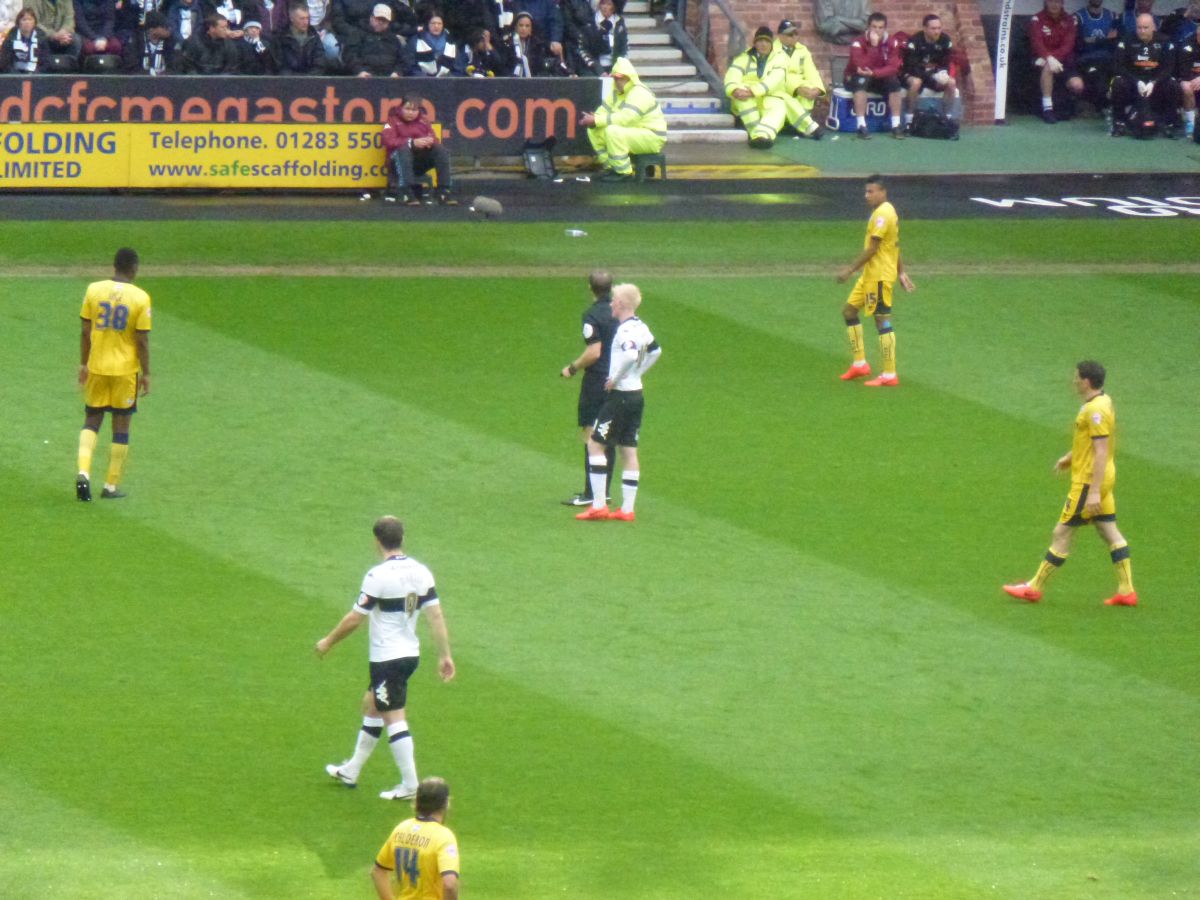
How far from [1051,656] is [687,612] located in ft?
7.89

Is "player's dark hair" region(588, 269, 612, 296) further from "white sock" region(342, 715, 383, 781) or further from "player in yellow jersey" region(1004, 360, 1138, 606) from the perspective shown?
"white sock" region(342, 715, 383, 781)

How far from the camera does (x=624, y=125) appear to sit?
2895 cm

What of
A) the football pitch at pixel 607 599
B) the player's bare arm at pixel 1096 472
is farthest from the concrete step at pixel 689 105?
the player's bare arm at pixel 1096 472

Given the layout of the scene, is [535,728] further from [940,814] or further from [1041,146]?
[1041,146]

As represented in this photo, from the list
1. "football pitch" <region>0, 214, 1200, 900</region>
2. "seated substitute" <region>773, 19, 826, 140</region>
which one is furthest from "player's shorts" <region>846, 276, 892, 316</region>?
"seated substitute" <region>773, 19, 826, 140</region>

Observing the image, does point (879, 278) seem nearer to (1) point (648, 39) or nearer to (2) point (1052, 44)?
(1) point (648, 39)

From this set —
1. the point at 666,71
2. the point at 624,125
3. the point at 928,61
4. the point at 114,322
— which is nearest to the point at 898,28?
the point at 928,61

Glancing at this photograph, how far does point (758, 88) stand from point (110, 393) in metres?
20.0

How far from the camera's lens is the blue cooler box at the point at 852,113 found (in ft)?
112

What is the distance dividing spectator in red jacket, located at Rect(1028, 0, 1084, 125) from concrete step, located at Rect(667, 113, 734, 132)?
6.62m

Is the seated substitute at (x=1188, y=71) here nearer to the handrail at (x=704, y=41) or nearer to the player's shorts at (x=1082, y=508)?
the handrail at (x=704, y=41)

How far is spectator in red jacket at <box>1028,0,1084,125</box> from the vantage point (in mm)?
35500

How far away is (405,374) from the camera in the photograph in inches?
740

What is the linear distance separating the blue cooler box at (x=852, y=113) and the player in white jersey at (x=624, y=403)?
2051cm
